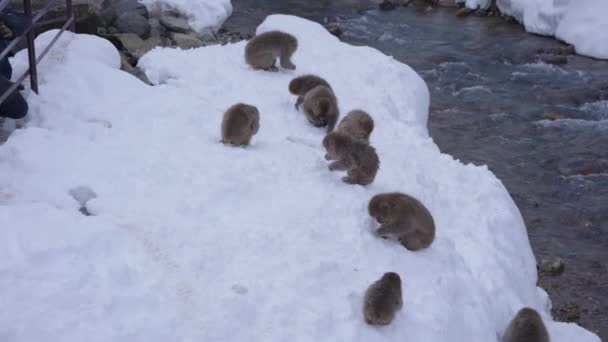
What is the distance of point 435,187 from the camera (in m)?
6.29

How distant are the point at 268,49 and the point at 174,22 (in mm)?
4662

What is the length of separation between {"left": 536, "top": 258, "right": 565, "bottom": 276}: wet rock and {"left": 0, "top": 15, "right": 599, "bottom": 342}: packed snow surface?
6.09 ft

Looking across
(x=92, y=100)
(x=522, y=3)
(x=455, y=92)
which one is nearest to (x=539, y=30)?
(x=522, y=3)

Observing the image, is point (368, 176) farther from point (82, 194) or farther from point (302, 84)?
point (82, 194)

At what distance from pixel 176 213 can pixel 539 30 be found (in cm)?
1638

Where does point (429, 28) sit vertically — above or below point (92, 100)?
below

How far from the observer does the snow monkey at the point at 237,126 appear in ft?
19.9

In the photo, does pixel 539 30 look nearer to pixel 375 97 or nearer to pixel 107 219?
pixel 375 97

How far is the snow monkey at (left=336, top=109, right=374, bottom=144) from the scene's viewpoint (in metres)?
6.68

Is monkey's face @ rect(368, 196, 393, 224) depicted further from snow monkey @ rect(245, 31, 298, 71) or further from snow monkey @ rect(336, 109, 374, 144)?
snow monkey @ rect(245, 31, 298, 71)

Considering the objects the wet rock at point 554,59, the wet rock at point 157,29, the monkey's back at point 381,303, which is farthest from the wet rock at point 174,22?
the monkey's back at point 381,303

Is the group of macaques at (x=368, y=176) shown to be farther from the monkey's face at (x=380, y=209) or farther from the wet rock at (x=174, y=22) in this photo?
the wet rock at (x=174, y=22)

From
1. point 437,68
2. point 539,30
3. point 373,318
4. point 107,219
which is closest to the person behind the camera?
point 373,318

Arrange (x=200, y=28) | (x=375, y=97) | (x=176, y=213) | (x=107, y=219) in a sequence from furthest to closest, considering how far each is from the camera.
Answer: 1. (x=200, y=28)
2. (x=375, y=97)
3. (x=176, y=213)
4. (x=107, y=219)
